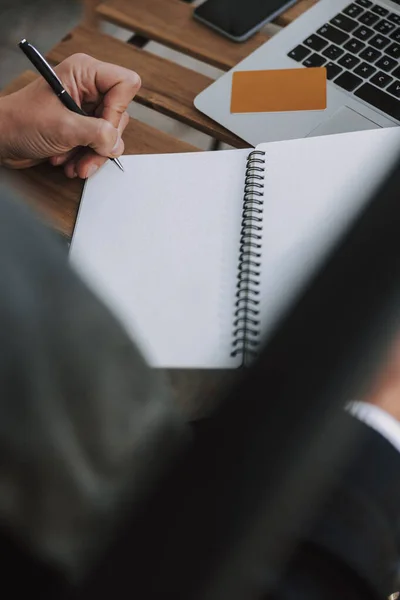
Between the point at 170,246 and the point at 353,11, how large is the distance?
35cm

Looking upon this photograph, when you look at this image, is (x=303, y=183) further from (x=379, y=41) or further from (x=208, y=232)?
(x=379, y=41)

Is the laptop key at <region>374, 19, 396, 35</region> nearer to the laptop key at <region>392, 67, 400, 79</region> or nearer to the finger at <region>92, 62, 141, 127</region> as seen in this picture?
the laptop key at <region>392, 67, 400, 79</region>

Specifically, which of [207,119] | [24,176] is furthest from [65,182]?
[207,119]

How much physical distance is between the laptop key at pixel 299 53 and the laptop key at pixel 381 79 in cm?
8

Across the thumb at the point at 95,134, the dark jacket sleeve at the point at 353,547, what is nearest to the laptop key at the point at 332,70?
the thumb at the point at 95,134

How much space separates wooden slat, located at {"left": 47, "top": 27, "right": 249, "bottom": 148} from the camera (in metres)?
0.67

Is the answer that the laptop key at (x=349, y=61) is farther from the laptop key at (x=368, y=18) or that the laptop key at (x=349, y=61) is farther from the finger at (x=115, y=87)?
the finger at (x=115, y=87)

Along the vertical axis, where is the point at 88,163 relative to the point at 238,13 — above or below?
below

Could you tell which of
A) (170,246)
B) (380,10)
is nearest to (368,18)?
(380,10)

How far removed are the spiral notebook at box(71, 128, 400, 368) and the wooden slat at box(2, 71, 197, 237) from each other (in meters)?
0.02

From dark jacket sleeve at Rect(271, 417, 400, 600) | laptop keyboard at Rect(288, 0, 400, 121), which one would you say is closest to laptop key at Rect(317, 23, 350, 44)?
laptop keyboard at Rect(288, 0, 400, 121)

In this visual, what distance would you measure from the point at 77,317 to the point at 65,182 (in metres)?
0.47

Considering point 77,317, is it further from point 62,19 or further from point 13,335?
point 62,19

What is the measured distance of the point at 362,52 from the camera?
26.5 inches
